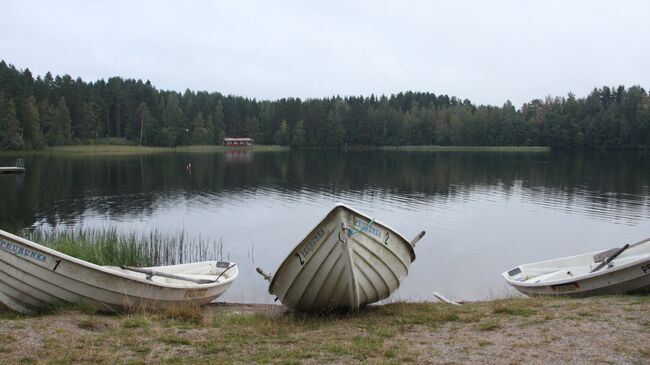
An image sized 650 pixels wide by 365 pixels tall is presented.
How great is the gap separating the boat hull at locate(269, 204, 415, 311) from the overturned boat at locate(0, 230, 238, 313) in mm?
2698

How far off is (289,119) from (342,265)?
151 m

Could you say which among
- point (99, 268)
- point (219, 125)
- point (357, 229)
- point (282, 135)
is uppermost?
point (219, 125)

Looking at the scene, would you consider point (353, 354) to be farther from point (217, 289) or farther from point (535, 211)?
point (535, 211)

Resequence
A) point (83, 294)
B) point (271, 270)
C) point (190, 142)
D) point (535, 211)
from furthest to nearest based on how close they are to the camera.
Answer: point (190, 142), point (535, 211), point (271, 270), point (83, 294)

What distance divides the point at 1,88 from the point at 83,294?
104 metres

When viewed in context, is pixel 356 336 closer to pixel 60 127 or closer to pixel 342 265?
pixel 342 265

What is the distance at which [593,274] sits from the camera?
11695mm

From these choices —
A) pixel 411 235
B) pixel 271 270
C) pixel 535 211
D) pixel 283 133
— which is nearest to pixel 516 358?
pixel 271 270

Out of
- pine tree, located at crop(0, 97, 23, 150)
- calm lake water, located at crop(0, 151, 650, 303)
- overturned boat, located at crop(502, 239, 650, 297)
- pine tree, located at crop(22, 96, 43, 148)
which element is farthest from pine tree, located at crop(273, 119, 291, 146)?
overturned boat, located at crop(502, 239, 650, 297)

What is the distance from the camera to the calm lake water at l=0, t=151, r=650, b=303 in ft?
69.7

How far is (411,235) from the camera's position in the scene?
26.8 meters

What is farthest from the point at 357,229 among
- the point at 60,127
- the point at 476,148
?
the point at 476,148

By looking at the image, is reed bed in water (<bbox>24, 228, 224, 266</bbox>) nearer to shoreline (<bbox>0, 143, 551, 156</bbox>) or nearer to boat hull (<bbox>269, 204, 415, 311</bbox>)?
boat hull (<bbox>269, 204, 415, 311</bbox>)

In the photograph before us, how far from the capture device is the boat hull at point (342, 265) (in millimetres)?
8953
